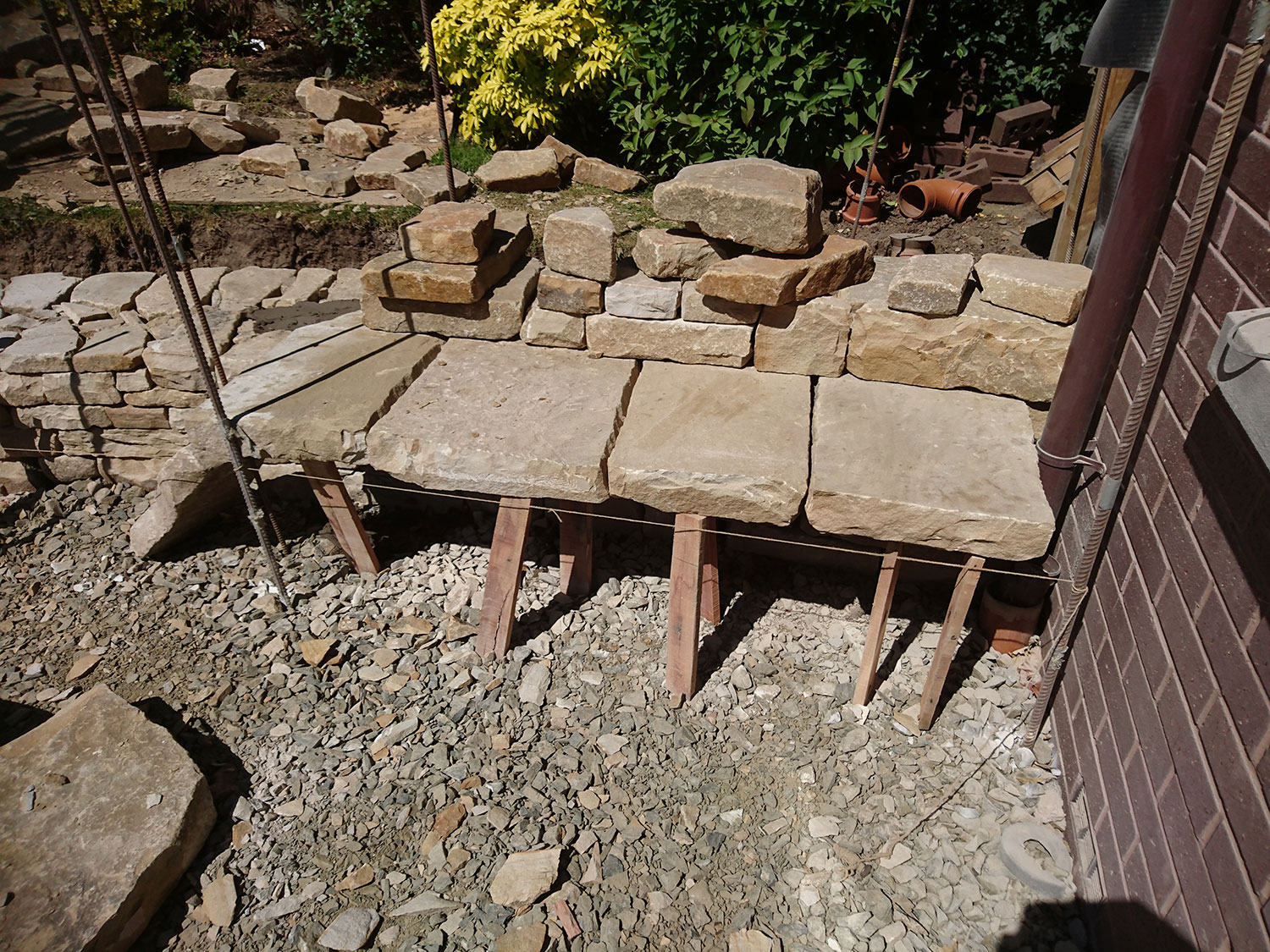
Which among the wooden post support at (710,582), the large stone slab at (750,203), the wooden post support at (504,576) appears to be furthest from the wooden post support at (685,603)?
the large stone slab at (750,203)

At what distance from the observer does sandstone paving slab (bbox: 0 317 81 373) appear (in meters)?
4.70

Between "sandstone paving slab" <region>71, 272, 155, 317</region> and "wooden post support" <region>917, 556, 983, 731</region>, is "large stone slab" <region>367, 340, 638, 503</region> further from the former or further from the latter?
"sandstone paving slab" <region>71, 272, 155, 317</region>

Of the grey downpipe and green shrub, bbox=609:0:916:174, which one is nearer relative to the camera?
the grey downpipe

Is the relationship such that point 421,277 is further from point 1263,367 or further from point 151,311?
point 1263,367

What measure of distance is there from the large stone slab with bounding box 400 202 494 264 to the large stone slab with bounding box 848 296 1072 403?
5.74 ft

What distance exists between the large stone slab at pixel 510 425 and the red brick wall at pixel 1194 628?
1.94m

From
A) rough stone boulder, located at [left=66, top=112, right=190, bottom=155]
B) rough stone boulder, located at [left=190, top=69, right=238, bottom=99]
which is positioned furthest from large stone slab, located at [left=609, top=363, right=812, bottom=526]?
rough stone boulder, located at [left=190, top=69, right=238, bottom=99]

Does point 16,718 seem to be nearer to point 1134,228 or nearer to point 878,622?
point 878,622

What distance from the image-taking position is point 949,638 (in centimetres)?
326

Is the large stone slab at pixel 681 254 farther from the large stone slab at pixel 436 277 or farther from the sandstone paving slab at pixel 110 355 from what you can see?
the sandstone paving slab at pixel 110 355

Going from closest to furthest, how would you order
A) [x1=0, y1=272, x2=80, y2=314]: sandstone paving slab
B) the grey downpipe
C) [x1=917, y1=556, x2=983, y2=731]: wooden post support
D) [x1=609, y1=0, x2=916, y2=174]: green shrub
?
1. the grey downpipe
2. [x1=917, y1=556, x2=983, y2=731]: wooden post support
3. [x1=0, y1=272, x2=80, y2=314]: sandstone paving slab
4. [x1=609, y1=0, x2=916, y2=174]: green shrub

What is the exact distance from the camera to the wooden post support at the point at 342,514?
3904mm

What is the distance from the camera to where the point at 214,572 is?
434cm

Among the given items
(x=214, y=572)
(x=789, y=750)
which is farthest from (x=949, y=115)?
(x=214, y=572)
